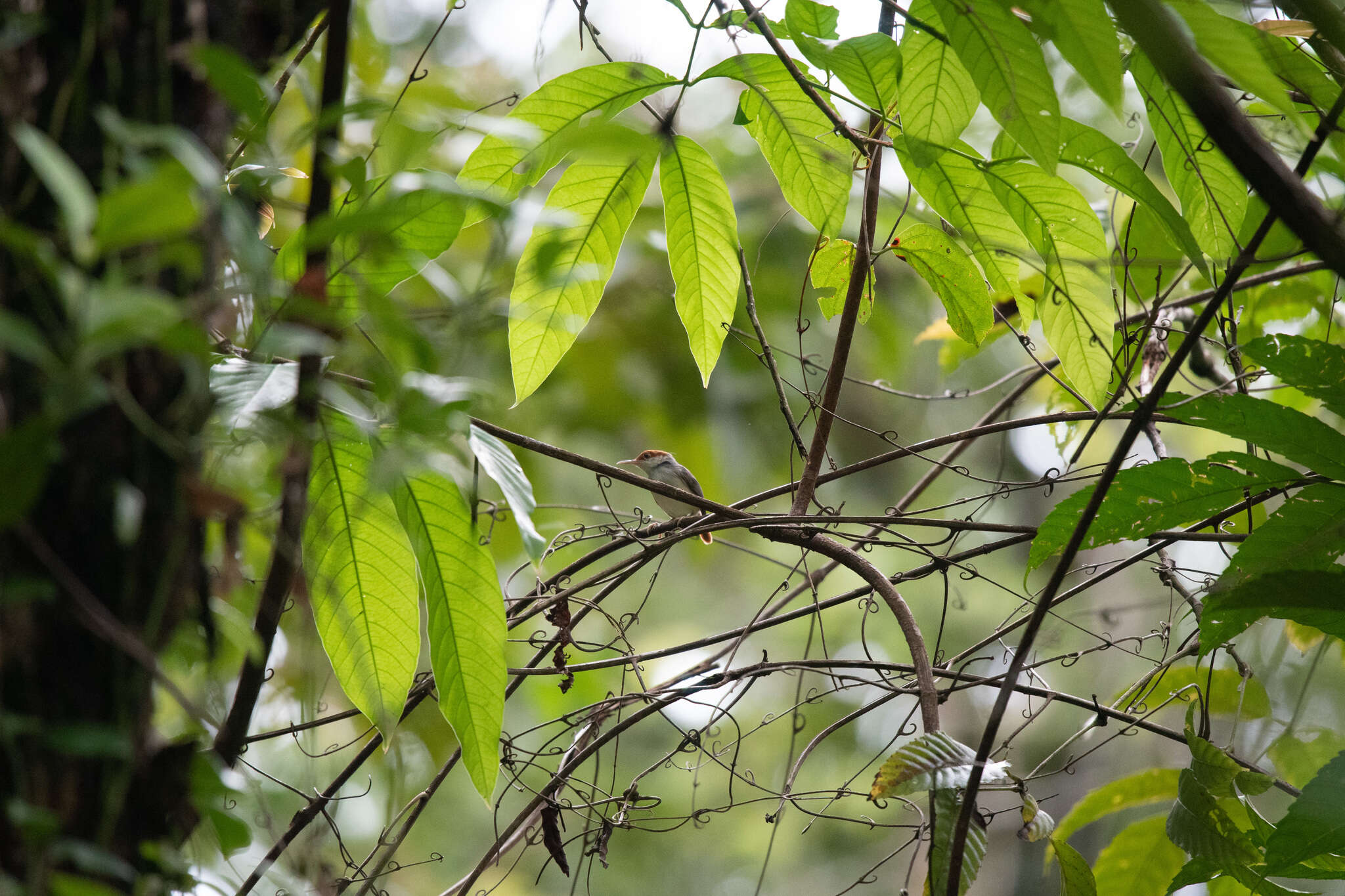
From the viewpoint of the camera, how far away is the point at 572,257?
1548 mm

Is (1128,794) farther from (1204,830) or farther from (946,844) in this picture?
(946,844)

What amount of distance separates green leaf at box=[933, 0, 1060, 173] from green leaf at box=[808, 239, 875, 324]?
2.35 feet

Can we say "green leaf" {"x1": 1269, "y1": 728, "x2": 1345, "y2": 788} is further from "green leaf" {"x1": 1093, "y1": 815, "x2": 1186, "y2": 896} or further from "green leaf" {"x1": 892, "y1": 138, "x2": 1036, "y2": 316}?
"green leaf" {"x1": 892, "y1": 138, "x2": 1036, "y2": 316}

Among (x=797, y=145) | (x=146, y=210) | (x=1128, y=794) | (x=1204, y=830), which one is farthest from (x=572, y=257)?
(x=1128, y=794)

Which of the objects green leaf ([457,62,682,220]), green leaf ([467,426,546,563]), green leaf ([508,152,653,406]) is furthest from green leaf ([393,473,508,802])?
green leaf ([457,62,682,220])

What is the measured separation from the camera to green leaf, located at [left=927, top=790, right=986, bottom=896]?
1.18 meters

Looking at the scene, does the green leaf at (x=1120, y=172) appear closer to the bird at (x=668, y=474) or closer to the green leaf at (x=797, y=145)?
the green leaf at (x=797, y=145)

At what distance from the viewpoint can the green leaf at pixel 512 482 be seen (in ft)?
2.78

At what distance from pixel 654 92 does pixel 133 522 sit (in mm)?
1139

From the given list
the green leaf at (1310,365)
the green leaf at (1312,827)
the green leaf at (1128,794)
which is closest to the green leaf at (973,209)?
the green leaf at (1310,365)

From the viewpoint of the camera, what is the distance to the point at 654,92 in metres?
1.52

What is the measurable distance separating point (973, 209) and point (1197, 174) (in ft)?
1.20

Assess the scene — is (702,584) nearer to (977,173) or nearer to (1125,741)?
(1125,741)


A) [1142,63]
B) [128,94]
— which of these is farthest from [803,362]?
[128,94]
